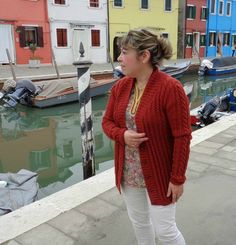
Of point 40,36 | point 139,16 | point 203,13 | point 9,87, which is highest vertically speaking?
point 203,13

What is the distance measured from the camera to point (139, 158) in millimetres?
1815

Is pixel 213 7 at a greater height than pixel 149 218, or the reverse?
pixel 213 7

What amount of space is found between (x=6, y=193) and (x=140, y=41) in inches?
101

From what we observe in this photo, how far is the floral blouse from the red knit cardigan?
3 cm

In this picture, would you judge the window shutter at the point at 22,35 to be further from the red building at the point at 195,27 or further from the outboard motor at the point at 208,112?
the outboard motor at the point at 208,112

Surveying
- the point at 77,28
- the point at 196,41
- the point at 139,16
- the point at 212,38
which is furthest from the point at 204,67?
the point at 212,38

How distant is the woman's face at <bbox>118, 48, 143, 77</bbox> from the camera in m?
1.74

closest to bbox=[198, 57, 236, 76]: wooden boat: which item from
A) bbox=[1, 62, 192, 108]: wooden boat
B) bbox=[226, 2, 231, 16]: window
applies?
→ bbox=[1, 62, 192, 108]: wooden boat

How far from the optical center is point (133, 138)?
68.3 inches

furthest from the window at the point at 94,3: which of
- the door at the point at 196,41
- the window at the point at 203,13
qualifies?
the window at the point at 203,13

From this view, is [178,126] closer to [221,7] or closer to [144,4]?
[144,4]

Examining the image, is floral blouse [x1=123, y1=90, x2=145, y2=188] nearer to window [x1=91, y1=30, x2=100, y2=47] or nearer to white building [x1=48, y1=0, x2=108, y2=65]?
white building [x1=48, y1=0, x2=108, y2=65]

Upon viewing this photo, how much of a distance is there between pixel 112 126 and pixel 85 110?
7.42 ft

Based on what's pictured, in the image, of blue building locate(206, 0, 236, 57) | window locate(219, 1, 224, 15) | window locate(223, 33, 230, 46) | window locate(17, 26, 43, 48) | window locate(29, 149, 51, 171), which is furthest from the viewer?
window locate(223, 33, 230, 46)
